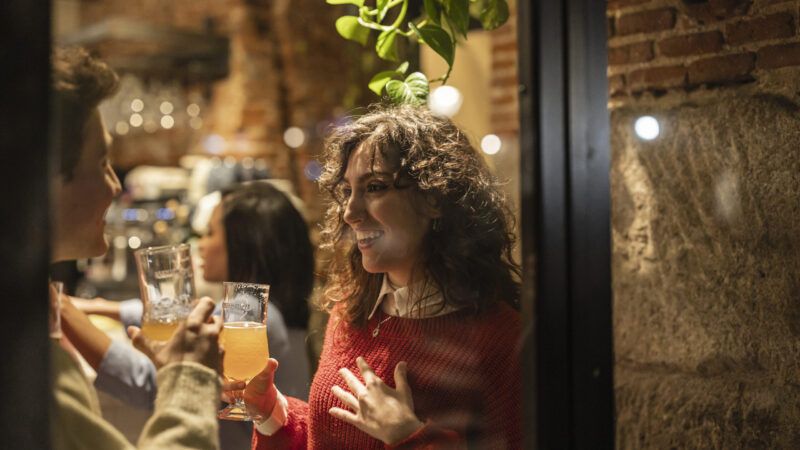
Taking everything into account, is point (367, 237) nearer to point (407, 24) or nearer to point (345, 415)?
point (345, 415)

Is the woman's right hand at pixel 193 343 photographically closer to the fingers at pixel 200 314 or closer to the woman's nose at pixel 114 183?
the fingers at pixel 200 314

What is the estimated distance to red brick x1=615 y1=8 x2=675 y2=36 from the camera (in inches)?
81.1

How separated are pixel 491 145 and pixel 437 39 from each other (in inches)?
9.8

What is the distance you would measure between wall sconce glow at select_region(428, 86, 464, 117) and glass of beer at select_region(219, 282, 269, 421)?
441 mm

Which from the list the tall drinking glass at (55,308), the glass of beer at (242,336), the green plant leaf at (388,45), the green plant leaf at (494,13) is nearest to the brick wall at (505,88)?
the green plant leaf at (494,13)

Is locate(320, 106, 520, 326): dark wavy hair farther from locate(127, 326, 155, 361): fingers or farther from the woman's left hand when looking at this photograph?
locate(127, 326, 155, 361): fingers

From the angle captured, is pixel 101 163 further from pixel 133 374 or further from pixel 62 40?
pixel 133 374

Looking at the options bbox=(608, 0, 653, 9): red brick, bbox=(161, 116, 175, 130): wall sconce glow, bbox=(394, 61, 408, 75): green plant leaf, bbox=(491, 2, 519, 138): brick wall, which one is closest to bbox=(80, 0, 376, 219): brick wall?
bbox=(161, 116, 175, 130): wall sconce glow

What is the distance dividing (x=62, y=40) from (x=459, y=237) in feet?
2.33

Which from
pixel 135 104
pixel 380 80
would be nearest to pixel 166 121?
pixel 135 104

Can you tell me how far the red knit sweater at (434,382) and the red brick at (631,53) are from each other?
1016mm

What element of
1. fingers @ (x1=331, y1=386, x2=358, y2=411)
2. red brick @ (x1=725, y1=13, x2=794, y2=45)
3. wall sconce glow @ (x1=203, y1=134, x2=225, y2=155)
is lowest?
fingers @ (x1=331, y1=386, x2=358, y2=411)

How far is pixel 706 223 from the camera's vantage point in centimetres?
201

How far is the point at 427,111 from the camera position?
4.75 feet
